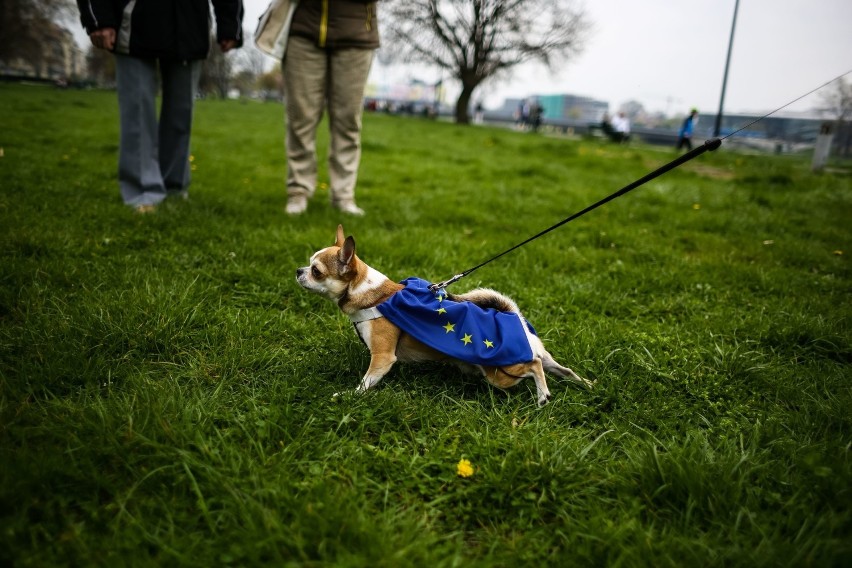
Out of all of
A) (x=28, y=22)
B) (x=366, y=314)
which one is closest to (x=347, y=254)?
(x=366, y=314)

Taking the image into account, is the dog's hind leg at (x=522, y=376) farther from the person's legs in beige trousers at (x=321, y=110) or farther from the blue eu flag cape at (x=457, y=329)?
the person's legs in beige trousers at (x=321, y=110)

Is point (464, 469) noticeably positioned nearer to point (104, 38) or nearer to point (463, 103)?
A: point (104, 38)

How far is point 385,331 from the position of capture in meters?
2.21

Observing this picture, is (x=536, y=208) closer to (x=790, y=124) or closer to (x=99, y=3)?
(x=790, y=124)

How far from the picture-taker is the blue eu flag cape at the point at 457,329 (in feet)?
6.98

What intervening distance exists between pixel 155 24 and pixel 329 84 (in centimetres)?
154

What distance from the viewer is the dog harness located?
213cm

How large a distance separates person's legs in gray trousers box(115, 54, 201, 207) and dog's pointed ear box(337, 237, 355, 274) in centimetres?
308

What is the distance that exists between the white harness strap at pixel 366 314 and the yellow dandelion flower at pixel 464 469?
0.77 metres

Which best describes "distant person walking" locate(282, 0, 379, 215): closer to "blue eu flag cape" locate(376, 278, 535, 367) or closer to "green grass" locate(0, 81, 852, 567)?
"green grass" locate(0, 81, 852, 567)

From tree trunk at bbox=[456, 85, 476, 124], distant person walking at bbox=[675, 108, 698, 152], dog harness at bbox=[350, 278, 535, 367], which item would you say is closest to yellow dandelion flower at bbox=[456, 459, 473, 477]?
dog harness at bbox=[350, 278, 535, 367]

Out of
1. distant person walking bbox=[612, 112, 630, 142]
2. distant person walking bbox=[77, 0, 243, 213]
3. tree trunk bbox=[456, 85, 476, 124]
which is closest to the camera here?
distant person walking bbox=[77, 0, 243, 213]

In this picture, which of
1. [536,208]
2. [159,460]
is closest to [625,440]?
[159,460]

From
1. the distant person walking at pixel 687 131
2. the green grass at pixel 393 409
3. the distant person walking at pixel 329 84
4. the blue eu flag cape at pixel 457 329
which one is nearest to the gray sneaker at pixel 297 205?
the distant person walking at pixel 329 84
